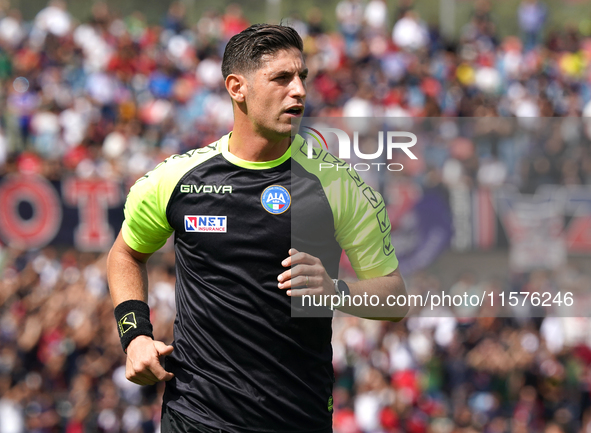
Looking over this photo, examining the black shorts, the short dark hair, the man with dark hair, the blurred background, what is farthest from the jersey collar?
the blurred background

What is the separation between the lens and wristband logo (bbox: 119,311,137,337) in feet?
10.2

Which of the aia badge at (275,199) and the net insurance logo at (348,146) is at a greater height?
the net insurance logo at (348,146)

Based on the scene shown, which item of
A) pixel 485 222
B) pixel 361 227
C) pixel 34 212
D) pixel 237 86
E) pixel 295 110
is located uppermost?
pixel 34 212

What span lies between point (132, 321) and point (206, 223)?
517mm

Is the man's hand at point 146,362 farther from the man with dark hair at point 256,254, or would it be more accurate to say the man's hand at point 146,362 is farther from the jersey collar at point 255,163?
the jersey collar at point 255,163

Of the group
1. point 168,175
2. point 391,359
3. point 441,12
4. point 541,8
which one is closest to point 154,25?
point 441,12

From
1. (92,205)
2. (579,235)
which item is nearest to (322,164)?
(579,235)

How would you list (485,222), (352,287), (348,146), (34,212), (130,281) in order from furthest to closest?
(34,212)
(485,222)
(348,146)
(130,281)
(352,287)

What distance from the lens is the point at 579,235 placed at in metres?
7.50

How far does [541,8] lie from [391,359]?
33.7ft

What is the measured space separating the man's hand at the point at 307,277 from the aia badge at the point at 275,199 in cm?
24

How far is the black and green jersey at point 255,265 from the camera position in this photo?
3029 mm

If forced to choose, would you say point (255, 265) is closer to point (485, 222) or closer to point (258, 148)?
point (258, 148)

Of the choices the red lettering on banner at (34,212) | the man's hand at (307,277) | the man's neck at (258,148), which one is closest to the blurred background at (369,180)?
the red lettering on banner at (34,212)
